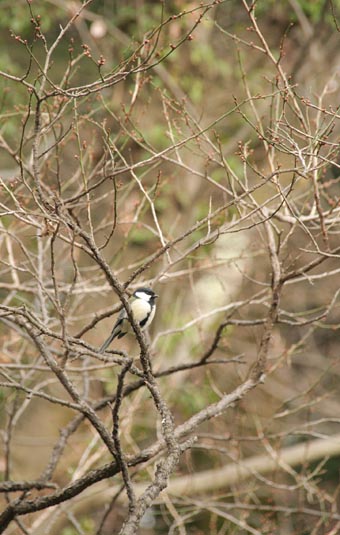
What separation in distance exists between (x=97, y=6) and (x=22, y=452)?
4726 millimetres

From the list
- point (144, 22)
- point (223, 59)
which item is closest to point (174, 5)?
point (144, 22)

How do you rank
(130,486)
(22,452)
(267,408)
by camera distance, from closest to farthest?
1. (130,486)
2. (22,452)
3. (267,408)

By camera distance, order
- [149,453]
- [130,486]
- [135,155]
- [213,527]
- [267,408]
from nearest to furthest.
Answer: [130,486] → [149,453] → [213,527] → [135,155] → [267,408]

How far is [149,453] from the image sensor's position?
285 centimetres

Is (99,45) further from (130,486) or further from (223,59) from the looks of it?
(130,486)

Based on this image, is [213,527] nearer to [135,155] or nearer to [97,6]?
[135,155]

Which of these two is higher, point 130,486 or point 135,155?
point 135,155

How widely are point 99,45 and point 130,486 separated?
6.21 meters

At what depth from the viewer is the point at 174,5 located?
777 centimetres

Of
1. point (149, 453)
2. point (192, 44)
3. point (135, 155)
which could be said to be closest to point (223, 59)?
point (192, 44)

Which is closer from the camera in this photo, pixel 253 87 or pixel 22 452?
pixel 22 452

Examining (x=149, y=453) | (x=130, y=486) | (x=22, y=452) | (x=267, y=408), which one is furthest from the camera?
(x=267, y=408)

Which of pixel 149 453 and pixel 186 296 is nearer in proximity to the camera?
pixel 149 453

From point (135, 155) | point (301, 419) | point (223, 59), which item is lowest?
point (301, 419)
